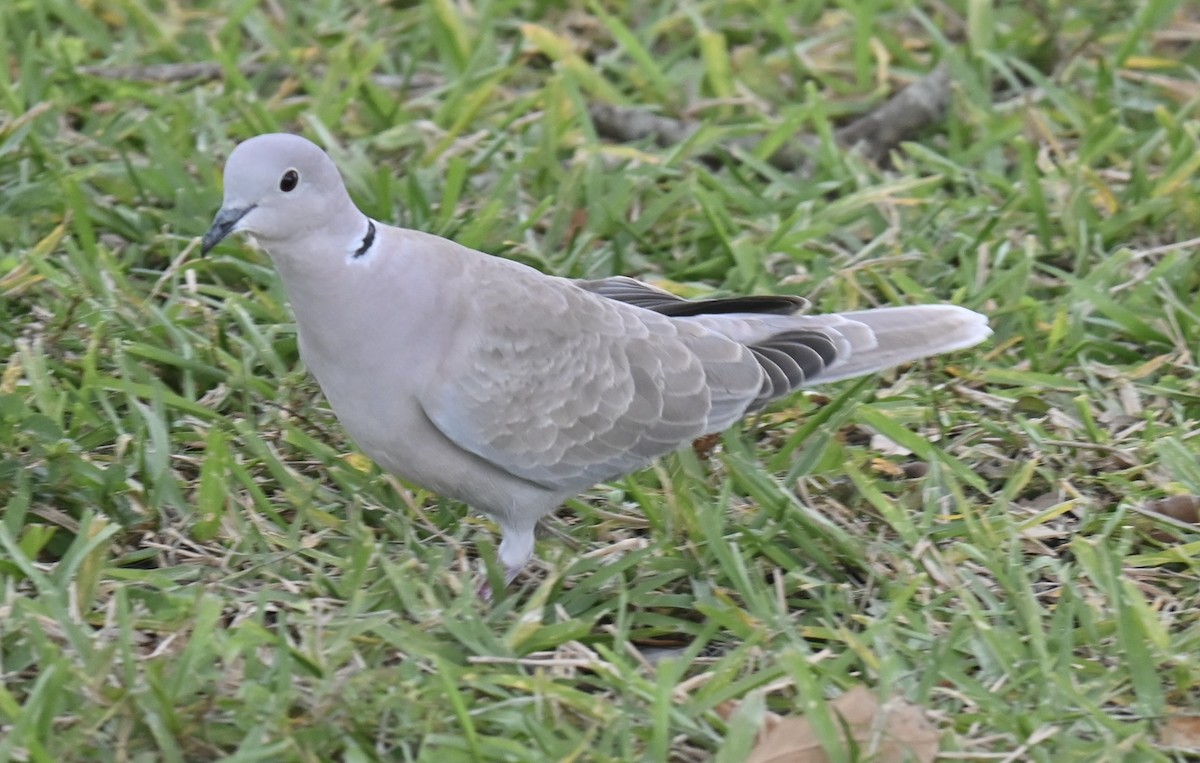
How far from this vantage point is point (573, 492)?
3650 mm

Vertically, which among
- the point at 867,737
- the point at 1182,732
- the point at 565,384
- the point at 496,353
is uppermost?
the point at 496,353

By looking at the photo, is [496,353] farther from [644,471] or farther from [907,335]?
[907,335]

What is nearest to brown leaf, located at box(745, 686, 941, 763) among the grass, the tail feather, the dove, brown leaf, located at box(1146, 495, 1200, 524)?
the grass

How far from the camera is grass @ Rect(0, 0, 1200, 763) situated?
3.10m

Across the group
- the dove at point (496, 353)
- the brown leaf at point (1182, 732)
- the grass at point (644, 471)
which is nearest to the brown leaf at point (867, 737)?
the grass at point (644, 471)

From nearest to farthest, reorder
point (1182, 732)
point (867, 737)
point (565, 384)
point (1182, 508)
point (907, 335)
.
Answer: point (867, 737) → point (1182, 732) → point (565, 384) → point (1182, 508) → point (907, 335)

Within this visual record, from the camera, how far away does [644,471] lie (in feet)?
13.4

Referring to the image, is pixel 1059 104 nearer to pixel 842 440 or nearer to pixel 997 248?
pixel 997 248

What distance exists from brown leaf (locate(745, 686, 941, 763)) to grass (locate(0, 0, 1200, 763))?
6cm

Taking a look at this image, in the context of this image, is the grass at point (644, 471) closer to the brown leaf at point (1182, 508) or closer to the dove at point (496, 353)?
the brown leaf at point (1182, 508)

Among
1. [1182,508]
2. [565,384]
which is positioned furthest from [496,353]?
[1182,508]

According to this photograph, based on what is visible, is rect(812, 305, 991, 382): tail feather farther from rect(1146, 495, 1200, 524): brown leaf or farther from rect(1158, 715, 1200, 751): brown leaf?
rect(1158, 715, 1200, 751): brown leaf

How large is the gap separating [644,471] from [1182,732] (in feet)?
4.81

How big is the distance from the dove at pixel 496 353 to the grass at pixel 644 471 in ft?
0.61
